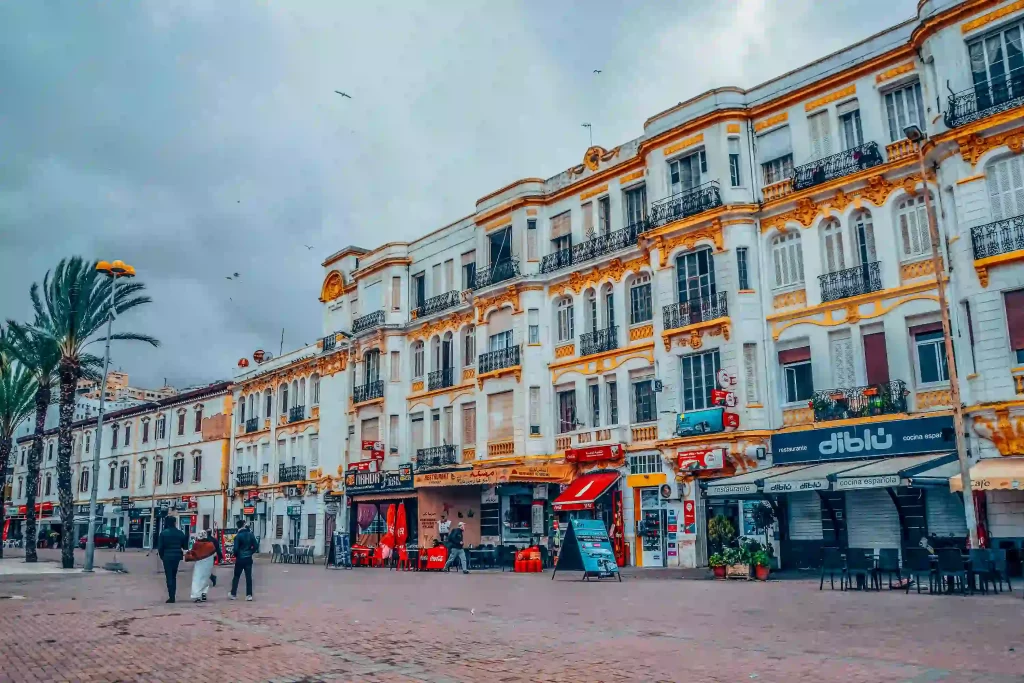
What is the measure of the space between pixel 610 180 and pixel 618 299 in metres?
4.84

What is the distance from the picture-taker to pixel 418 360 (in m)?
42.4

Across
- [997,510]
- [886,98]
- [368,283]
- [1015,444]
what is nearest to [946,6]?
[886,98]

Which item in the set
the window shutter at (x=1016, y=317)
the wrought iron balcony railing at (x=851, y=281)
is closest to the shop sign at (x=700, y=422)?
the wrought iron balcony railing at (x=851, y=281)

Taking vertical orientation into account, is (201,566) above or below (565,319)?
below

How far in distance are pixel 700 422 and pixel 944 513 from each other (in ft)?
24.7

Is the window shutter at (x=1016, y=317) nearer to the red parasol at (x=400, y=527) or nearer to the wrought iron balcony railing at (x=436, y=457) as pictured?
the wrought iron balcony railing at (x=436, y=457)

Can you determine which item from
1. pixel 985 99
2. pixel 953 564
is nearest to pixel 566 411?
pixel 985 99

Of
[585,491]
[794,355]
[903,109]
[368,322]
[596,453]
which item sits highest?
[903,109]

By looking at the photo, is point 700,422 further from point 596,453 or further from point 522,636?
point 522,636

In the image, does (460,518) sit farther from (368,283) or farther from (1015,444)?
(1015,444)

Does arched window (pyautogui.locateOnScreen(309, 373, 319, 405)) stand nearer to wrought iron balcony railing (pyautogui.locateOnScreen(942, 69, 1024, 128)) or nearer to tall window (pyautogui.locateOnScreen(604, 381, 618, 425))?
tall window (pyautogui.locateOnScreen(604, 381, 618, 425))

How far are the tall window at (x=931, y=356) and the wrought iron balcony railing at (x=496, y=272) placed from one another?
53.4 feet

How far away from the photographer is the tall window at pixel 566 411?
1340 inches

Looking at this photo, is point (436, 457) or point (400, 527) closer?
point (400, 527)
